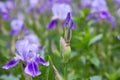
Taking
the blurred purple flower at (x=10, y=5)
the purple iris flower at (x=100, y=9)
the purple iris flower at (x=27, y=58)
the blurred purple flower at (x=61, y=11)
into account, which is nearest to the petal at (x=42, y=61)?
the purple iris flower at (x=27, y=58)

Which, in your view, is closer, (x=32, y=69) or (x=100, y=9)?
(x=32, y=69)

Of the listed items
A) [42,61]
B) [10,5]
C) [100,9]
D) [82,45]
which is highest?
[42,61]

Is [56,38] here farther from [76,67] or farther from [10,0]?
[10,0]

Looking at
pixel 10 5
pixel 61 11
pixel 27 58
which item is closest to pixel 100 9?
pixel 61 11

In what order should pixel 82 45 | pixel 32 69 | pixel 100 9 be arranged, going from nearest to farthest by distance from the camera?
pixel 32 69 → pixel 82 45 → pixel 100 9

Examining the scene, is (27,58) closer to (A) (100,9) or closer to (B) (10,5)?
(A) (100,9)

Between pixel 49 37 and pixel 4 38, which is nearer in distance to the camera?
pixel 49 37

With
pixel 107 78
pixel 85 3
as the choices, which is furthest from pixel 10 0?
pixel 107 78

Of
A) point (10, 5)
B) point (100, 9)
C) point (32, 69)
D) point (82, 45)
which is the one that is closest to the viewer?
point (32, 69)

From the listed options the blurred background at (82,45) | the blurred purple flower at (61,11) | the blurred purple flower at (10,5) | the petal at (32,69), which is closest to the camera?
the petal at (32,69)

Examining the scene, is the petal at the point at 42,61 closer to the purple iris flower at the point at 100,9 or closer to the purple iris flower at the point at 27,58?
the purple iris flower at the point at 27,58

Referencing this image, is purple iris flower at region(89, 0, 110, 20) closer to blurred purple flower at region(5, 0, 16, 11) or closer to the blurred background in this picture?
the blurred background
